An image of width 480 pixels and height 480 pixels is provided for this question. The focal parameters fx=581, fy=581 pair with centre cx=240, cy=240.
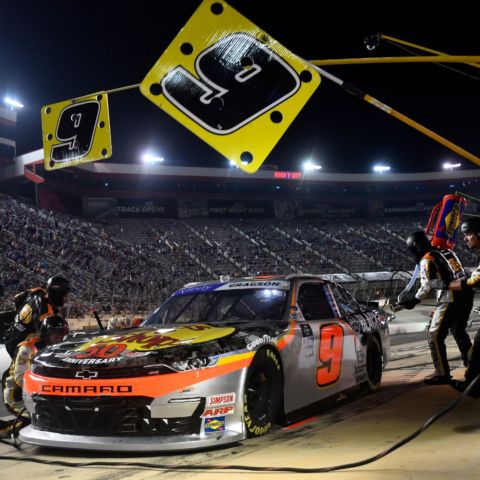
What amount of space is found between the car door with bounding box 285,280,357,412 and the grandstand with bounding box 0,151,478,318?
53.0 ft

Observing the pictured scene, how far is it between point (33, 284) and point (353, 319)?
1956 centimetres

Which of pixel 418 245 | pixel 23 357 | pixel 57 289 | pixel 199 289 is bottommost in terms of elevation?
pixel 23 357

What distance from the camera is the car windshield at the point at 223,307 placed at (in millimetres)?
5266

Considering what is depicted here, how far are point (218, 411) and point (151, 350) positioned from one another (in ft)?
2.08

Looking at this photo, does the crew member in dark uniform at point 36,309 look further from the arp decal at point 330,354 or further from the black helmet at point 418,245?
the black helmet at point 418,245

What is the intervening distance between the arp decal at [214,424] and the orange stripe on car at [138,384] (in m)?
0.28

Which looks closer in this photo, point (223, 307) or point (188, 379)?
point (188, 379)

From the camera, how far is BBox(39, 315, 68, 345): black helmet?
5.07 m

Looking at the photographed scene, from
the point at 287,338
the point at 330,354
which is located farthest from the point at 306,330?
the point at 330,354

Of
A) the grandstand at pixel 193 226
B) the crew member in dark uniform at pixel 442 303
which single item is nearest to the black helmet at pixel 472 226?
the crew member in dark uniform at pixel 442 303

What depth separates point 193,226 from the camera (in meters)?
42.8

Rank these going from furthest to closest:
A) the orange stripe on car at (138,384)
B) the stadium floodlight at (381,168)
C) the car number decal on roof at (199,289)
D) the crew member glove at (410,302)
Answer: the stadium floodlight at (381,168)
the crew member glove at (410,302)
the car number decal on roof at (199,289)
the orange stripe on car at (138,384)

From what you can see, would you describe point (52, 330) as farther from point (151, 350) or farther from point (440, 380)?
point (440, 380)

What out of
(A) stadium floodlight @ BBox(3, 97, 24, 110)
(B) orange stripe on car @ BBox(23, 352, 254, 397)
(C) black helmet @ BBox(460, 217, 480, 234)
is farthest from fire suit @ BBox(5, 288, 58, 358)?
(A) stadium floodlight @ BBox(3, 97, 24, 110)
